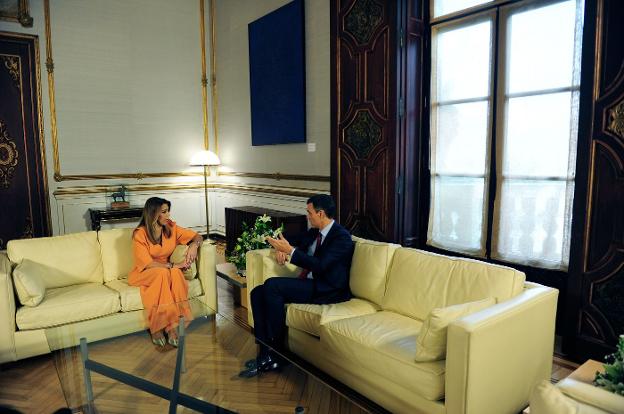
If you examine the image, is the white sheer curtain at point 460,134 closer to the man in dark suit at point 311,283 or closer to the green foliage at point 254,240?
the man in dark suit at point 311,283

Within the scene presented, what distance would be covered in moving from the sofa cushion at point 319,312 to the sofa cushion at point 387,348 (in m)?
0.06

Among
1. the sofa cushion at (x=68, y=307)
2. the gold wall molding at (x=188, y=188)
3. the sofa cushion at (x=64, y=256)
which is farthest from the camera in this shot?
the gold wall molding at (x=188, y=188)

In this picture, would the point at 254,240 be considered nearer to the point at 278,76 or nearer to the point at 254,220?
the point at 254,220

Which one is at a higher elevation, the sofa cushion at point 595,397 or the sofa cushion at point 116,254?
the sofa cushion at point 595,397

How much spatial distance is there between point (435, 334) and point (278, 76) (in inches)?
114

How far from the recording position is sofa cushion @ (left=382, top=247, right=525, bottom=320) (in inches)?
64.8

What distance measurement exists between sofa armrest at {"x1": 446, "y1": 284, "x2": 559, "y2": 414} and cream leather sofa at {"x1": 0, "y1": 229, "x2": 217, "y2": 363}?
128cm

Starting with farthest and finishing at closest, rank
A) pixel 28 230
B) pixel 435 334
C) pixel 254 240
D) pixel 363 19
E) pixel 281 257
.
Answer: pixel 28 230 → pixel 363 19 → pixel 254 240 → pixel 281 257 → pixel 435 334

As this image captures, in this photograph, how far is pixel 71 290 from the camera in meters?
2.28

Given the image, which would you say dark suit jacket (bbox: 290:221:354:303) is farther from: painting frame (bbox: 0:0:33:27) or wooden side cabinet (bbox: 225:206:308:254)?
painting frame (bbox: 0:0:33:27)

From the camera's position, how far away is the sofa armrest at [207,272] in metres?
2.50

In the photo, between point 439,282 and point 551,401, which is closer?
point 551,401

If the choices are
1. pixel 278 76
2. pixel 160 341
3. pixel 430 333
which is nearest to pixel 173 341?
pixel 160 341

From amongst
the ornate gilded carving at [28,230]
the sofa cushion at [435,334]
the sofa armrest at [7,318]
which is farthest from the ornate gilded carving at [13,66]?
the sofa cushion at [435,334]
